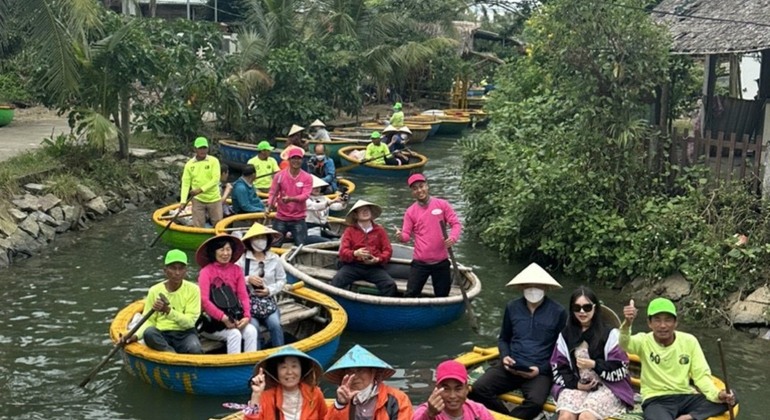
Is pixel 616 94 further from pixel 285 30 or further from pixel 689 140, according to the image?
pixel 285 30

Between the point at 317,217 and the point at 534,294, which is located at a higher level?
the point at 534,294

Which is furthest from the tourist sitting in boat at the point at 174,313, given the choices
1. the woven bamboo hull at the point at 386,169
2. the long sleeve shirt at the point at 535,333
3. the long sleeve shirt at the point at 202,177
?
the woven bamboo hull at the point at 386,169

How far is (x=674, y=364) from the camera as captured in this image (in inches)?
263

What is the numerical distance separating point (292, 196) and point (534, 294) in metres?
5.45

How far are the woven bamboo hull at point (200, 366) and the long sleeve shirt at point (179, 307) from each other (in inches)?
10.9

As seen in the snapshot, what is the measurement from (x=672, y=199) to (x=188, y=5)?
25182mm

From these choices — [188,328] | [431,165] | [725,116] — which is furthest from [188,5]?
[188,328]

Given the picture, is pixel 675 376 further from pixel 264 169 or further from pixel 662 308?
pixel 264 169

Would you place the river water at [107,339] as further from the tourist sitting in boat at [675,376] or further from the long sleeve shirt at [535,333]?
the tourist sitting in boat at [675,376]

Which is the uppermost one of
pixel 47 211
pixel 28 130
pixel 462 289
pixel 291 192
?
pixel 28 130

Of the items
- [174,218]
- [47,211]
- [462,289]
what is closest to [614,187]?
[462,289]

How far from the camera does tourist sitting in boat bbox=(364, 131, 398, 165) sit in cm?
2152

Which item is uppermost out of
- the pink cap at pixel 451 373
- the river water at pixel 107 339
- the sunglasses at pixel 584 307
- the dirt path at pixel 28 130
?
the dirt path at pixel 28 130

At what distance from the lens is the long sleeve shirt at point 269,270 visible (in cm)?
900
